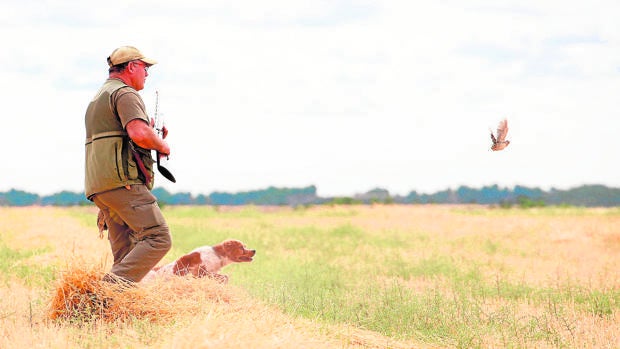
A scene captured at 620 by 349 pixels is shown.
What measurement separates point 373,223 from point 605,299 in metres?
15.1

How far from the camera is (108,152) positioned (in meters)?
6.68

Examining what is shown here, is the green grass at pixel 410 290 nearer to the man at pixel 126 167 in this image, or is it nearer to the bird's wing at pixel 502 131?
the man at pixel 126 167

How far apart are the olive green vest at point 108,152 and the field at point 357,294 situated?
3.14ft

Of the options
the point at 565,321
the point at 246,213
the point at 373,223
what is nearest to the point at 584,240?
the point at 373,223

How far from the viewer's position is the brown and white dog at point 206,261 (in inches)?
314

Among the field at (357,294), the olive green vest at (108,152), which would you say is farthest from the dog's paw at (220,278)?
the olive green vest at (108,152)

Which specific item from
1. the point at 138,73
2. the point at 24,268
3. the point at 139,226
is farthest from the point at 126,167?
the point at 24,268

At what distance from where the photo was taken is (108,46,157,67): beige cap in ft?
23.0

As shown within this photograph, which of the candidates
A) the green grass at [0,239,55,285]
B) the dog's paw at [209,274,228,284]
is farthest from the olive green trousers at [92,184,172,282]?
the green grass at [0,239,55,285]

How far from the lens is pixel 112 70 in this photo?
23.3ft

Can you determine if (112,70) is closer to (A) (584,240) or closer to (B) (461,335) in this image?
(B) (461,335)

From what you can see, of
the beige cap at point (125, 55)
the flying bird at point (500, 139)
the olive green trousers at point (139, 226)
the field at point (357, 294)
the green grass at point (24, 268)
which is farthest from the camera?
the green grass at point (24, 268)

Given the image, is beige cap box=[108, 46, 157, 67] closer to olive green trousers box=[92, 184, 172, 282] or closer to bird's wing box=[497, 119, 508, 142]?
olive green trousers box=[92, 184, 172, 282]

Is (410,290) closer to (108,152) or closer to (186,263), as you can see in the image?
(186,263)
